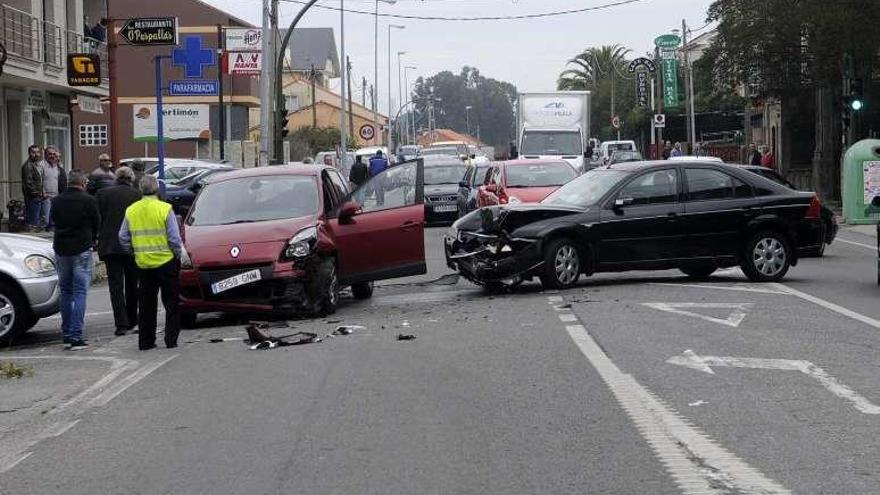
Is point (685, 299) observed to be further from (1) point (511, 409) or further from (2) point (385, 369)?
(1) point (511, 409)

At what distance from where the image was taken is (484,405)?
8625 millimetres

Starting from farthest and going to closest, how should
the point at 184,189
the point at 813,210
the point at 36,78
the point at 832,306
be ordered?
the point at 184,189 < the point at 36,78 < the point at 813,210 < the point at 832,306

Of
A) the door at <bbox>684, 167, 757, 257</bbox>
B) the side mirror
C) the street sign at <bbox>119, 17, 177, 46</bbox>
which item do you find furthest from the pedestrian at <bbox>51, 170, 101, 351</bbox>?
the street sign at <bbox>119, 17, 177, 46</bbox>

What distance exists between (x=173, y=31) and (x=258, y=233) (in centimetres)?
1111

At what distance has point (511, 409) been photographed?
8469mm

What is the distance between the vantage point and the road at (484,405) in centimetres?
679

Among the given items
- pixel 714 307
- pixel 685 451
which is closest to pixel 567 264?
pixel 714 307

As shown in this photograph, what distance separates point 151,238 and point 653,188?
6.69 metres

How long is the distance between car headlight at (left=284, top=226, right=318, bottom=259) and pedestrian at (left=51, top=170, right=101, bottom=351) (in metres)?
Result: 2.16

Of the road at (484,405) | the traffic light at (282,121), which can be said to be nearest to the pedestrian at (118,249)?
the road at (484,405)

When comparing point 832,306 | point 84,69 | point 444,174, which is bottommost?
point 832,306

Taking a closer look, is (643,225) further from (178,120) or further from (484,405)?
(178,120)

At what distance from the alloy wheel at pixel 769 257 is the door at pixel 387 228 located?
14.2ft

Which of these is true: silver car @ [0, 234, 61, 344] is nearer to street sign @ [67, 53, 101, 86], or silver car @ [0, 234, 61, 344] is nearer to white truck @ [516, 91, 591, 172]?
street sign @ [67, 53, 101, 86]
